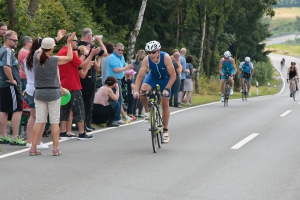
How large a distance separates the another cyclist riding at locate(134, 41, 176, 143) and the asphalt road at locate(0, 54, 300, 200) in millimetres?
843

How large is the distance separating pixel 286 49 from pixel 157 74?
155m

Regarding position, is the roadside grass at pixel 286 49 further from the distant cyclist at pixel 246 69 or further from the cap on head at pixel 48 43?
the cap on head at pixel 48 43

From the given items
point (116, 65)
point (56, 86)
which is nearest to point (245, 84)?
point (116, 65)

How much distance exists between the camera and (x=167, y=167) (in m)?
10.0

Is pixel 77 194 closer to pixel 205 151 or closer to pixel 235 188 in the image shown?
pixel 235 188

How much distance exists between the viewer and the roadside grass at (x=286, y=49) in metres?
155

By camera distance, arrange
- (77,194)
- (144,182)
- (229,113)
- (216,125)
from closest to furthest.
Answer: (77,194) → (144,182) → (216,125) → (229,113)

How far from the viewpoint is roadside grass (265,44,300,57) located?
155 m

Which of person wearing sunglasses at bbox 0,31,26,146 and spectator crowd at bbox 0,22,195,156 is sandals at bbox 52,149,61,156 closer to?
spectator crowd at bbox 0,22,195,156

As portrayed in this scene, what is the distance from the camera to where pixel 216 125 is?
16703 mm

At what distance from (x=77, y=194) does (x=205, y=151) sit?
4168 millimetres

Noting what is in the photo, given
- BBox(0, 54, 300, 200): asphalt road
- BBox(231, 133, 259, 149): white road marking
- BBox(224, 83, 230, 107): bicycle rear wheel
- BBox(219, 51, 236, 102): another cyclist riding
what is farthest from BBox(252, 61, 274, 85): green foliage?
BBox(231, 133, 259, 149): white road marking

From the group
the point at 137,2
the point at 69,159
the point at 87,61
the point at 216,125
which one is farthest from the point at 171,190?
the point at 137,2

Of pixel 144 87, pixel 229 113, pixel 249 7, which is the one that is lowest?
pixel 229 113
